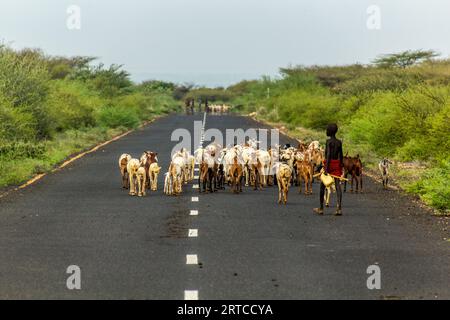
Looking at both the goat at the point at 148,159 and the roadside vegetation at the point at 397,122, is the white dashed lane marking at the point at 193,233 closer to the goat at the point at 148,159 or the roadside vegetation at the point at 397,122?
the roadside vegetation at the point at 397,122

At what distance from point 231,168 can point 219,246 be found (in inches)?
296

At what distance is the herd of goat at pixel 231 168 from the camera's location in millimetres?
21594

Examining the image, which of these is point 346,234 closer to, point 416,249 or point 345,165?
point 416,249

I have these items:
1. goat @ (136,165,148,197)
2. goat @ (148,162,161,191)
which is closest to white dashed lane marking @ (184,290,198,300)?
goat @ (136,165,148,197)

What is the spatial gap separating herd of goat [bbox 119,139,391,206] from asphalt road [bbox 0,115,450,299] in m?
0.43

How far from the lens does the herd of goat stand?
21.6 m

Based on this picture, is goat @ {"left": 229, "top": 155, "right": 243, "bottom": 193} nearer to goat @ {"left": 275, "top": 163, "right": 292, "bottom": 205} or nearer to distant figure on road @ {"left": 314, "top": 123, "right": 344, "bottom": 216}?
goat @ {"left": 275, "top": 163, "right": 292, "bottom": 205}

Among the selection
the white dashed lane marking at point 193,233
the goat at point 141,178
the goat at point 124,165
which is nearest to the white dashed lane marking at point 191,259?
the white dashed lane marking at point 193,233

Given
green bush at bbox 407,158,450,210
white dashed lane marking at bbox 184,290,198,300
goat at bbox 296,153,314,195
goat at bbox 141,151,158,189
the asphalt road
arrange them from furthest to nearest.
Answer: goat at bbox 141,151,158,189 < goat at bbox 296,153,314,195 < green bush at bbox 407,158,450,210 < the asphalt road < white dashed lane marking at bbox 184,290,198,300

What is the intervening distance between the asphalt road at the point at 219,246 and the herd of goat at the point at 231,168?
429mm

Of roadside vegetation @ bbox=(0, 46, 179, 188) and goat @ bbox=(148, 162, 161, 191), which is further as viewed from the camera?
roadside vegetation @ bbox=(0, 46, 179, 188)

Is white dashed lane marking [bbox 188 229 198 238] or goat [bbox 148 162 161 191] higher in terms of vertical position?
goat [bbox 148 162 161 191]

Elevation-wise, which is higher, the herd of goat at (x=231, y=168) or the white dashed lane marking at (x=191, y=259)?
the herd of goat at (x=231, y=168)
